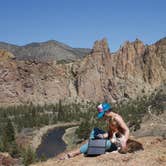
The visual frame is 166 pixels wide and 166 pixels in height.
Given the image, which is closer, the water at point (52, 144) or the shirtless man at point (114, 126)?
the shirtless man at point (114, 126)

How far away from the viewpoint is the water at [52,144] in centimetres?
9041

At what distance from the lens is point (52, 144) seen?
105375 millimetres

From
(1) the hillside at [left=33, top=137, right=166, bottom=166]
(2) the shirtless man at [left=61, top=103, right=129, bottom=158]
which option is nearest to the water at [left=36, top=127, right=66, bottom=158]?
(1) the hillside at [left=33, top=137, right=166, bottom=166]

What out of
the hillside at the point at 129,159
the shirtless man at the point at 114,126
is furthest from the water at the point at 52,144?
the shirtless man at the point at 114,126

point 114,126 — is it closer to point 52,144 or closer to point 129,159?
point 129,159

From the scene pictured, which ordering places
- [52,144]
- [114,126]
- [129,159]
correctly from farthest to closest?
[52,144] → [114,126] → [129,159]

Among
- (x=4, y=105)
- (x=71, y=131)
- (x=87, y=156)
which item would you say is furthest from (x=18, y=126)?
(x=87, y=156)

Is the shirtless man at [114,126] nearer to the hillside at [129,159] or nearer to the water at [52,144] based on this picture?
the hillside at [129,159]

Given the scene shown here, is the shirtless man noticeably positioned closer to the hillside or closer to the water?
the hillside

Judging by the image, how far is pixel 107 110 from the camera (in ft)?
48.2

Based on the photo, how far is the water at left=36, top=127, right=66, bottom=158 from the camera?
90.4 meters

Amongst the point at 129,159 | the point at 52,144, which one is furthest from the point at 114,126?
the point at 52,144

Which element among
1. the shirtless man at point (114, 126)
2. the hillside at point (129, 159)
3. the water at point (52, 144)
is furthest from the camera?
the water at point (52, 144)

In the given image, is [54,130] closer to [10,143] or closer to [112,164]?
[10,143]
